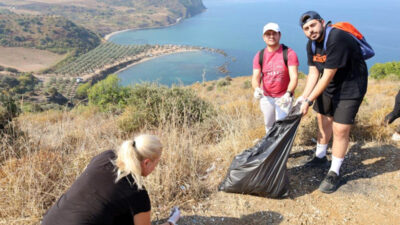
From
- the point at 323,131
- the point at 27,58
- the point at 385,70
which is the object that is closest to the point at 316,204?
the point at 323,131

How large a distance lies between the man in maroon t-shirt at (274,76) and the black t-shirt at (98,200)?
1.90 metres

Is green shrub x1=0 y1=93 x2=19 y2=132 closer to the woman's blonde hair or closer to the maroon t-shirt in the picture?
the woman's blonde hair

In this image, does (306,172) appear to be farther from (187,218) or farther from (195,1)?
(195,1)

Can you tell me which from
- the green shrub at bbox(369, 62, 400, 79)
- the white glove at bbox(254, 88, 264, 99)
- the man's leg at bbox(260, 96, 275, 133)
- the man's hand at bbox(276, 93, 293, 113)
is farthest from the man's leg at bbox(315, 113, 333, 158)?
the green shrub at bbox(369, 62, 400, 79)

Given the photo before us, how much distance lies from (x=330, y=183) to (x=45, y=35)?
94.6m

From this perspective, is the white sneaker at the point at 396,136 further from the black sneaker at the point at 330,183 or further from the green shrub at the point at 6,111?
the green shrub at the point at 6,111

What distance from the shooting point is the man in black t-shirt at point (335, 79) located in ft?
6.89

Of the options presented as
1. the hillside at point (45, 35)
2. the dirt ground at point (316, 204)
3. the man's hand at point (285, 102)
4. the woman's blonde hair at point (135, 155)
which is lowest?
the dirt ground at point (316, 204)

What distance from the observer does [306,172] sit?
2855 millimetres

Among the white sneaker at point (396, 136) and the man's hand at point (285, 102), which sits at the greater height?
the man's hand at point (285, 102)

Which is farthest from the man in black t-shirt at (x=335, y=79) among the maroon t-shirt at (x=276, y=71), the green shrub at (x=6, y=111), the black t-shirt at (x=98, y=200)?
the green shrub at (x=6, y=111)

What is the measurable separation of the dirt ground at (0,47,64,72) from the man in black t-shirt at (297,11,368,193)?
71.0 m

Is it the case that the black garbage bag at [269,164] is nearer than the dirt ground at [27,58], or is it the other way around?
the black garbage bag at [269,164]

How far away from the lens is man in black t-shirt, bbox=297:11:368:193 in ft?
6.89
